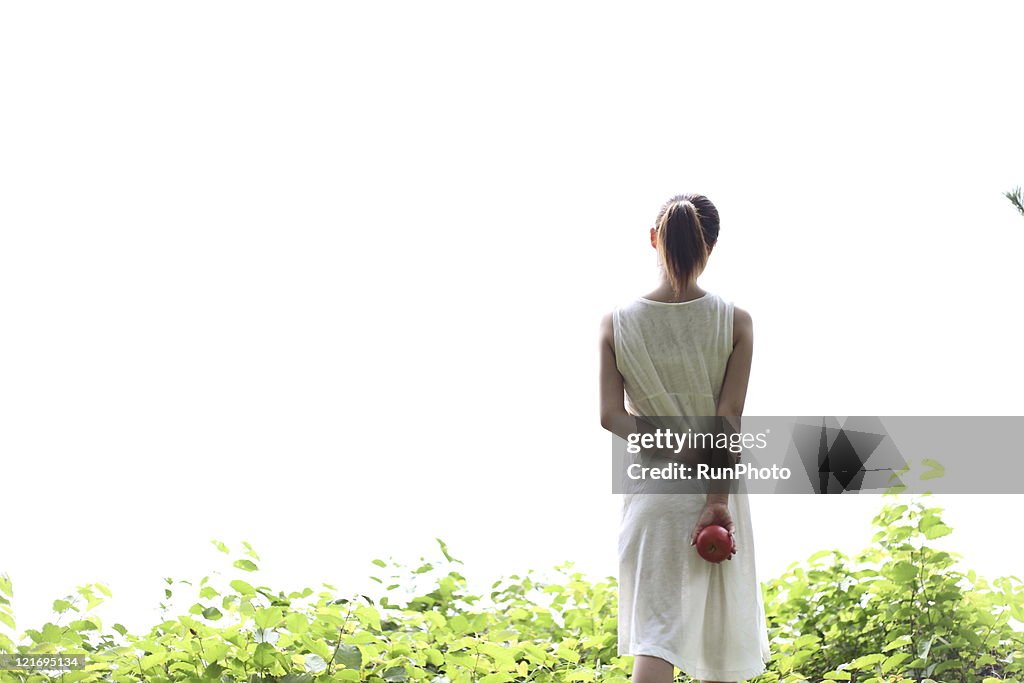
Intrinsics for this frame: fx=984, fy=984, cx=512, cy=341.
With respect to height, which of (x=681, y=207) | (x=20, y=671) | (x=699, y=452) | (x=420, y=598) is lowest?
(x=20, y=671)

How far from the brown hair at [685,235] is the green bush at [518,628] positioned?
3.73ft

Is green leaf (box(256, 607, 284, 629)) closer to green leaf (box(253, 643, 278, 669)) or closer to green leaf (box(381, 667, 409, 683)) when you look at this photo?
green leaf (box(253, 643, 278, 669))

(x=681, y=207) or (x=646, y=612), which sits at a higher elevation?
(x=681, y=207)

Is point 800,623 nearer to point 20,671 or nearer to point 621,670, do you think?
point 621,670

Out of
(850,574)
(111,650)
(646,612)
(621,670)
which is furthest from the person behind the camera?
(850,574)

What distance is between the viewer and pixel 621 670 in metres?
3.12

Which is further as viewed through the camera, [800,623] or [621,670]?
[800,623]

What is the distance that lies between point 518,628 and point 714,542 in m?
1.48

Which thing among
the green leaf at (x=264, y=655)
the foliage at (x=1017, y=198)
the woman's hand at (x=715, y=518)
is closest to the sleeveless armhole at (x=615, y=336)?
the woman's hand at (x=715, y=518)

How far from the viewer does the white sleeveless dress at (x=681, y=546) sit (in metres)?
2.47

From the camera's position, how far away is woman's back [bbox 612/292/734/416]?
8.36ft

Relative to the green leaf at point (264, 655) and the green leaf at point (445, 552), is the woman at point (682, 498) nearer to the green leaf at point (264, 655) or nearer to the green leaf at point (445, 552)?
the green leaf at point (264, 655)

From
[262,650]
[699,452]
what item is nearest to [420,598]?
[262,650]

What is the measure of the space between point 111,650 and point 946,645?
257cm
